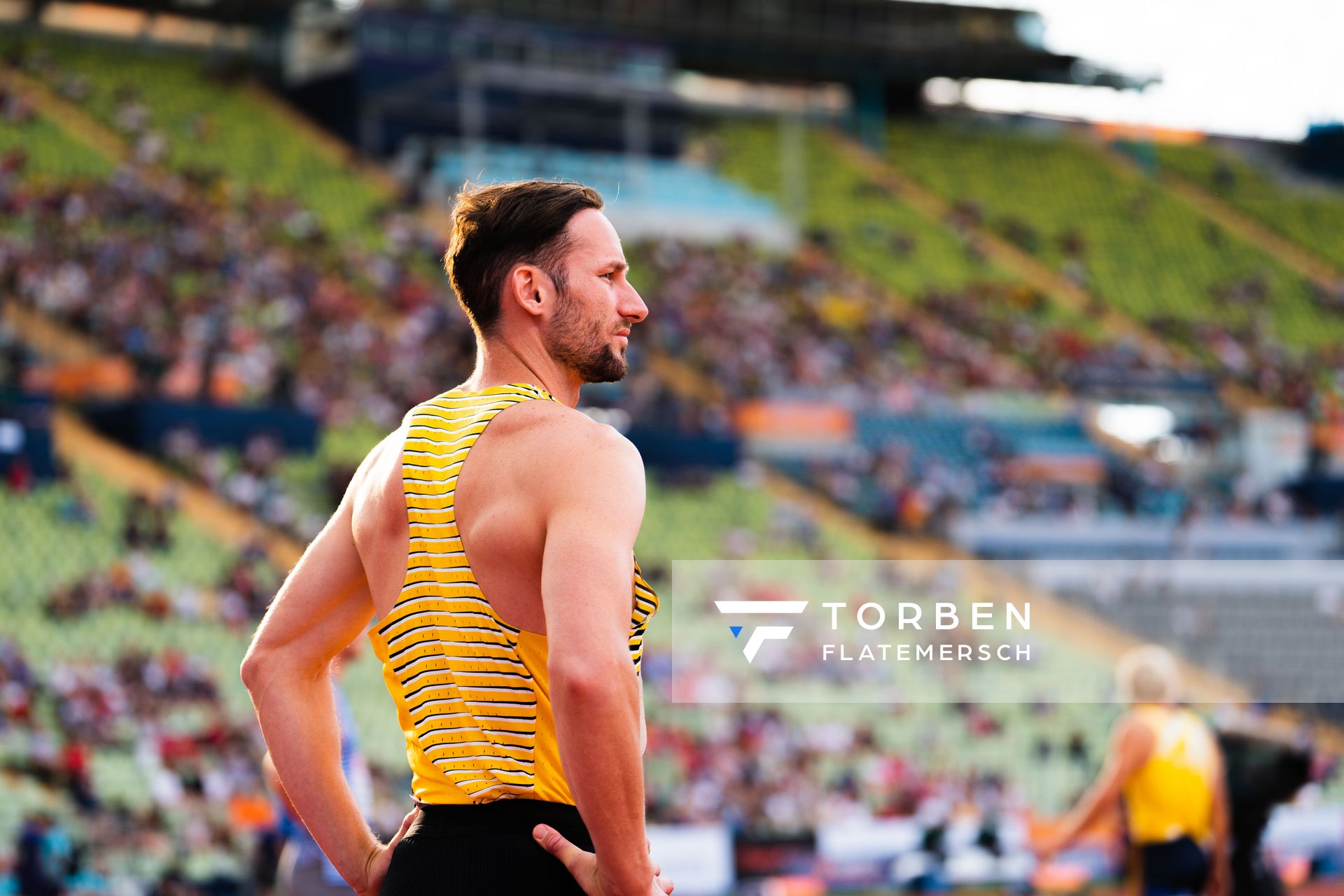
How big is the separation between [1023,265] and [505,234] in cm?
4051

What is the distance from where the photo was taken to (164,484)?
77.0 feet

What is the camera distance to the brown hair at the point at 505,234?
9.19 ft

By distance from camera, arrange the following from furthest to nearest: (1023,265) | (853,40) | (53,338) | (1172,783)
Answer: (853,40) → (1023,265) → (53,338) → (1172,783)

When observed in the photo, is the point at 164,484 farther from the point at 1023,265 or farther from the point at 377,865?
the point at 1023,265

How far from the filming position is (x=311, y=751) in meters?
3.02

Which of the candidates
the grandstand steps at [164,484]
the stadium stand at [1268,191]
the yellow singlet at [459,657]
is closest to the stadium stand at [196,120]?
the grandstand steps at [164,484]

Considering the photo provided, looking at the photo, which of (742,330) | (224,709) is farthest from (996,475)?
(224,709)

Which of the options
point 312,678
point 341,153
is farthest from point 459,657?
point 341,153

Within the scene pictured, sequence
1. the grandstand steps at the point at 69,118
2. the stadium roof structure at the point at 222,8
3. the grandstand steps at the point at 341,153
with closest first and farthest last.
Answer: the grandstand steps at the point at 69,118 → the grandstand steps at the point at 341,153 → the stadium roof structure at the point at 222,8

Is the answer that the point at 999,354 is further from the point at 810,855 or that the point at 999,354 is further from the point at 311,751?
the point at 311,751

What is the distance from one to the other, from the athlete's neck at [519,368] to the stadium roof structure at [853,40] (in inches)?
1598

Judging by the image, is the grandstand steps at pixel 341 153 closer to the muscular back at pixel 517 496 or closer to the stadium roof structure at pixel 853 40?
the stadium roof structure at pixel 853 40

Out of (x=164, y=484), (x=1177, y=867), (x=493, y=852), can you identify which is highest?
(x=493, y=852)

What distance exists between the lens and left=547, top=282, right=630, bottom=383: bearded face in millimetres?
2812
